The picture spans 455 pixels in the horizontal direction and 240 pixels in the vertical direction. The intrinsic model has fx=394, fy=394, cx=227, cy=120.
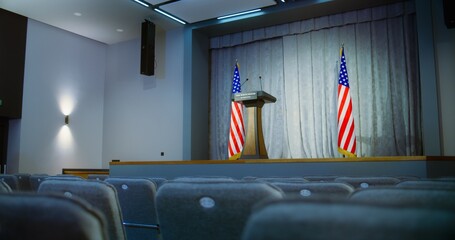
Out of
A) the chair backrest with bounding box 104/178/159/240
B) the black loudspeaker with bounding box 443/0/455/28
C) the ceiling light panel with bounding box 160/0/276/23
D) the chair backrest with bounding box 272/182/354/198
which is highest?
the ceiling light panel with bounding box 160/0/276/23

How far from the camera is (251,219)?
48 cm

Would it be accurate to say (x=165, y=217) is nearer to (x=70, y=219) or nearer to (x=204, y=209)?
(x=204, y=209)

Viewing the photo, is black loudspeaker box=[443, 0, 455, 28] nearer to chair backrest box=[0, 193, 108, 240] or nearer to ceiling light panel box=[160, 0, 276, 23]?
ceiling light panel box=[160, 0, 276, 23]

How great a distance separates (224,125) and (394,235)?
7890 millimetres

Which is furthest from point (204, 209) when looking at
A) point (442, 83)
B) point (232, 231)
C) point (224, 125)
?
point (224, 125)

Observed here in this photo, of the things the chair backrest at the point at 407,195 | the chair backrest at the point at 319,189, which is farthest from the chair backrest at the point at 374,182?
the chair backrest at the point at 407,195

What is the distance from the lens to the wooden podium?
583cm

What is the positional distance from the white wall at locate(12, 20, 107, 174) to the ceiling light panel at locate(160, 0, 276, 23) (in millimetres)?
2832

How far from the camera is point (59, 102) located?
8.48 metres

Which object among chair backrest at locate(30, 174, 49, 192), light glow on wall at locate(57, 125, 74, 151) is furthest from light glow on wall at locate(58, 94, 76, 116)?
chair backrest at locate(30, 174, 49, 192)

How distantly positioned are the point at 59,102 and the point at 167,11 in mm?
3161

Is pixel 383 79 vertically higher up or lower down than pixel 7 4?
lower down

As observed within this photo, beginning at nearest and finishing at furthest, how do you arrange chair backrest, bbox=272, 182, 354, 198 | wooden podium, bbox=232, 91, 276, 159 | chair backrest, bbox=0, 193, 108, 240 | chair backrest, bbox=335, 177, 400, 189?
chair backrest, bbox=0, 193, 108, 240 < chair backrest, bbox=272, 182, 354, 198 < chair backrest, bbox=335, 177, 400, 189 < wooden podium, bbox=232, 91, 276, 159

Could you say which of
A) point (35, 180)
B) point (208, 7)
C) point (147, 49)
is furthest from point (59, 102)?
point (35, 180)
